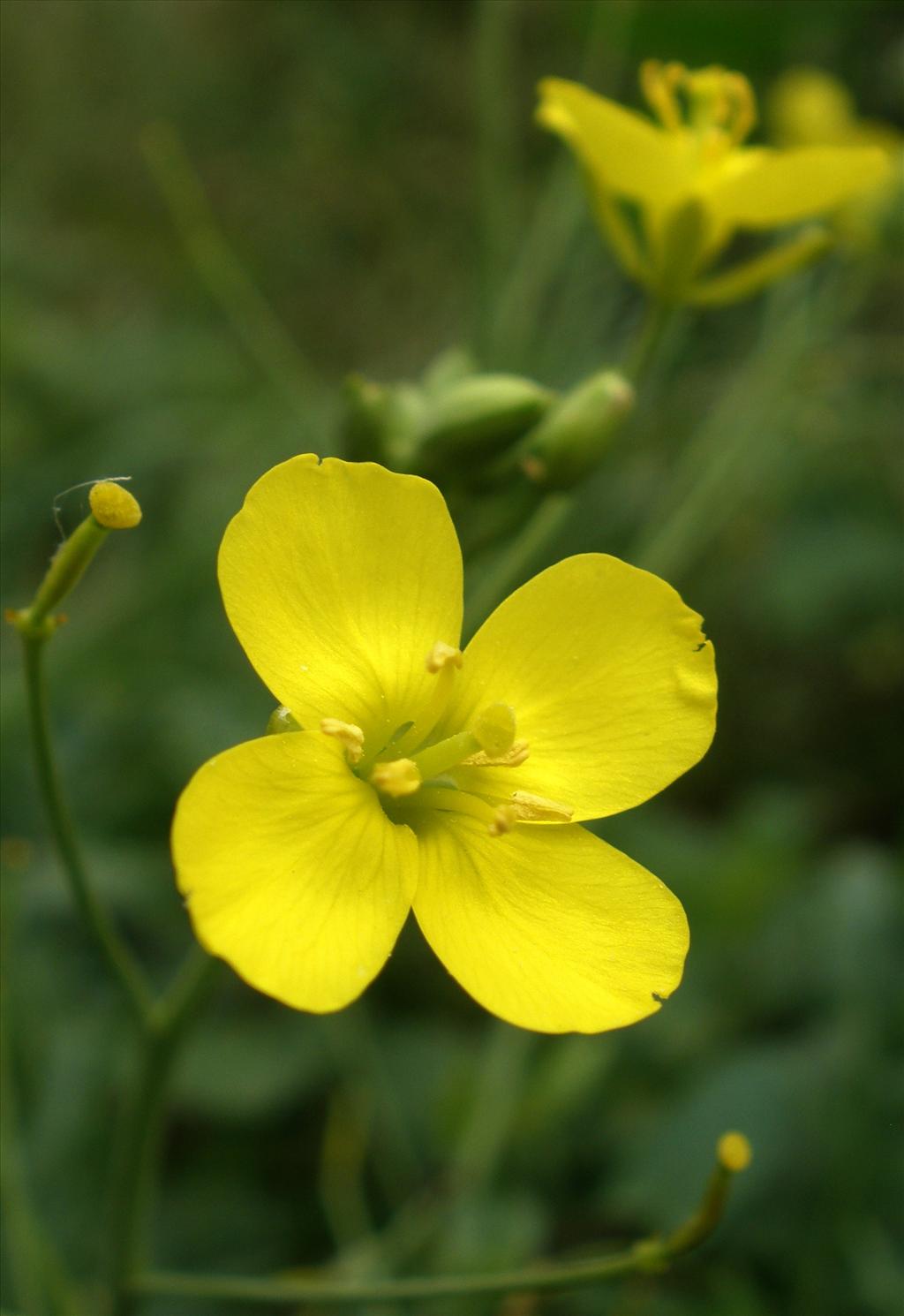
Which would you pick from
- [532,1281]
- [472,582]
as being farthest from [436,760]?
[472,582]

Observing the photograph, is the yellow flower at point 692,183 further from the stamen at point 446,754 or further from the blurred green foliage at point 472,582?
the stamen at point 446,754

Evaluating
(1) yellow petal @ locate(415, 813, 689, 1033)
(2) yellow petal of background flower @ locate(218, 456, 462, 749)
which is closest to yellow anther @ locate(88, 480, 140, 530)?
(2) yellow petal of background flower @ locate(218, 456, 462, 749)

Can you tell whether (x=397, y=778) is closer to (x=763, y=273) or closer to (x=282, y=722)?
(x=282, y=722)

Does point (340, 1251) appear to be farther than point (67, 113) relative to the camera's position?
No

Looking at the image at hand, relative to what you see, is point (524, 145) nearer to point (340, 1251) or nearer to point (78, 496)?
point (78, 496)

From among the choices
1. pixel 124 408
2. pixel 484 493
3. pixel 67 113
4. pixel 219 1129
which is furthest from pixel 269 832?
pixel 67 113

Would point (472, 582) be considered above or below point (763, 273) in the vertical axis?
below

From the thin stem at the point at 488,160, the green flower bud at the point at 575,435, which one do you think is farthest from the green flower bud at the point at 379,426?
the thin stem at the point at 488,160
